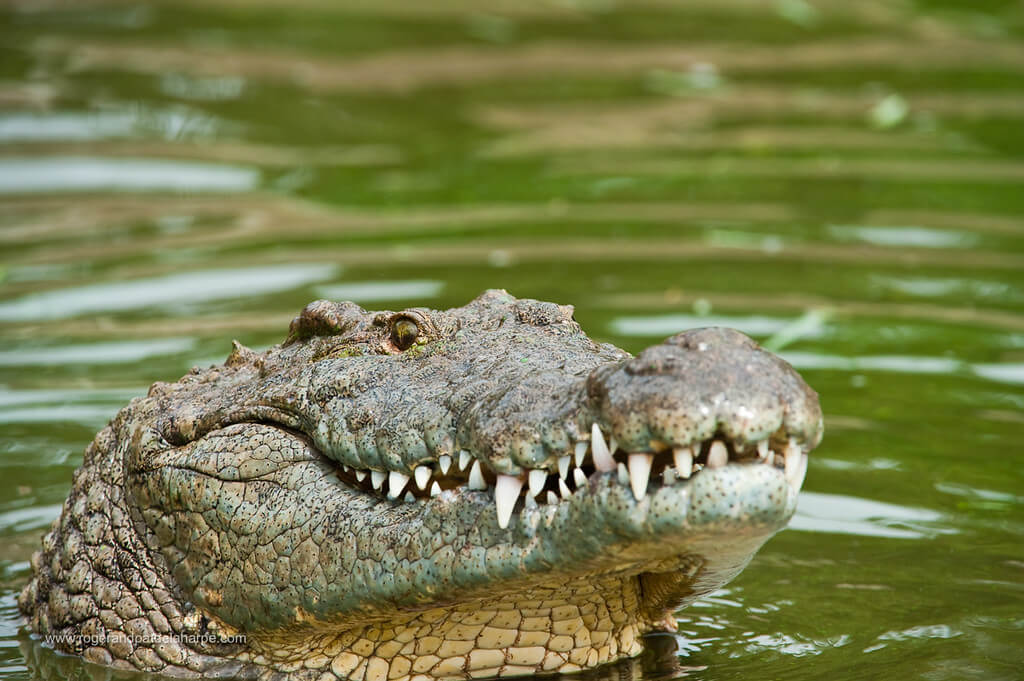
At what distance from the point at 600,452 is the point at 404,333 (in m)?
0.89

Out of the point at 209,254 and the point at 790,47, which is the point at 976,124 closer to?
the point at 790,47

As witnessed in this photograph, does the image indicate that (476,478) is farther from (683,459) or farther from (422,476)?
(683,459)

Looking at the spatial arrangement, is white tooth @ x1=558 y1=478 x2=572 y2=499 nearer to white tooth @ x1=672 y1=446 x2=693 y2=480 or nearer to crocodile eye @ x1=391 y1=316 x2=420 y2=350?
white tooth @ x1=672 y1=446 x2=693 y2=480

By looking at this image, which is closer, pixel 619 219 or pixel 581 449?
pixel 581 449

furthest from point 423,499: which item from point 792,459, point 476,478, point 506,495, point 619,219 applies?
point 619,219

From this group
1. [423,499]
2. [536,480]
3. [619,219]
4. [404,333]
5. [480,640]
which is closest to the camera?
[536,480]

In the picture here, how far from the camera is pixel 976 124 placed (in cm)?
1225

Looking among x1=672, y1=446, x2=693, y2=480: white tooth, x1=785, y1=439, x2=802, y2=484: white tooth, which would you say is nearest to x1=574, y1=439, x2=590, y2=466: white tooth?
x1=672, y1=446, x2=693, y2=480: white tooth

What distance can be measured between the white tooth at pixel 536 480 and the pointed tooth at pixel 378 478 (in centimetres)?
49

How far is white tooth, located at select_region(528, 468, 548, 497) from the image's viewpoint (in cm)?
318

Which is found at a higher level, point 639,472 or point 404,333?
point 404,333

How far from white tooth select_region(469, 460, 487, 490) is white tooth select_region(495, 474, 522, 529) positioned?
9 centimetres

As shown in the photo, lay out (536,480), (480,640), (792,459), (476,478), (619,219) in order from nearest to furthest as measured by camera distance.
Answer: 1. (792,459)
2. (536,480)
3. (476,478)
4. (480,640)
5. (619,219)

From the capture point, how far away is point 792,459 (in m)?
3.07
